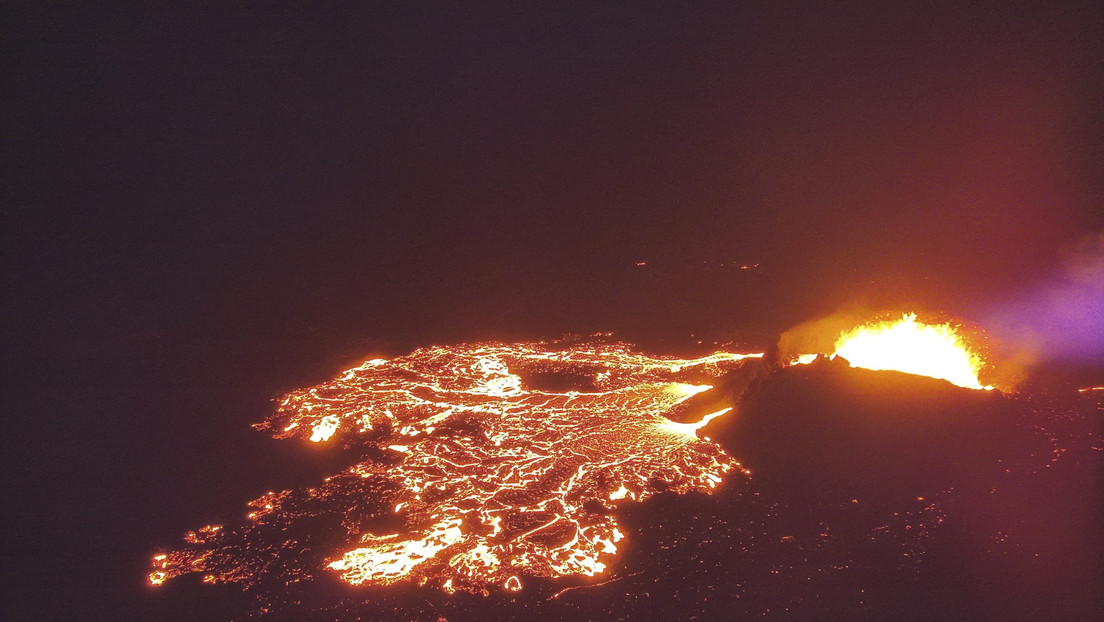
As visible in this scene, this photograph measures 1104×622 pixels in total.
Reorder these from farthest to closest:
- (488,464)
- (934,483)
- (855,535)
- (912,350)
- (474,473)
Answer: (912,350) → (488,464) → (474,473) → (934,483) → (855,535)

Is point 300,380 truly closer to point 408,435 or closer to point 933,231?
point 408,435

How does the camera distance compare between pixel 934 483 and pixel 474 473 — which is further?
pixel 474 473

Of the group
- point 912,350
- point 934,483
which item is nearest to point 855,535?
point 934,483

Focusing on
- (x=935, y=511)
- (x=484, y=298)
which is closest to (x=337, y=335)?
(x=484, y=298)

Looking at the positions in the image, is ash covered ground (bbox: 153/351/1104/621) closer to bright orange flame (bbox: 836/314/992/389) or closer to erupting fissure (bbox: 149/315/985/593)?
erupting fissure (bbox: 149/315/985/593)

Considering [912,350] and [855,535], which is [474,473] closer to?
[855,535]

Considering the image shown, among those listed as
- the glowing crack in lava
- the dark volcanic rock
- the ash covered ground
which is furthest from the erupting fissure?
the dark volcanic rock

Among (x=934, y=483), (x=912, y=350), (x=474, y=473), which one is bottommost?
(x=474, y=473)
